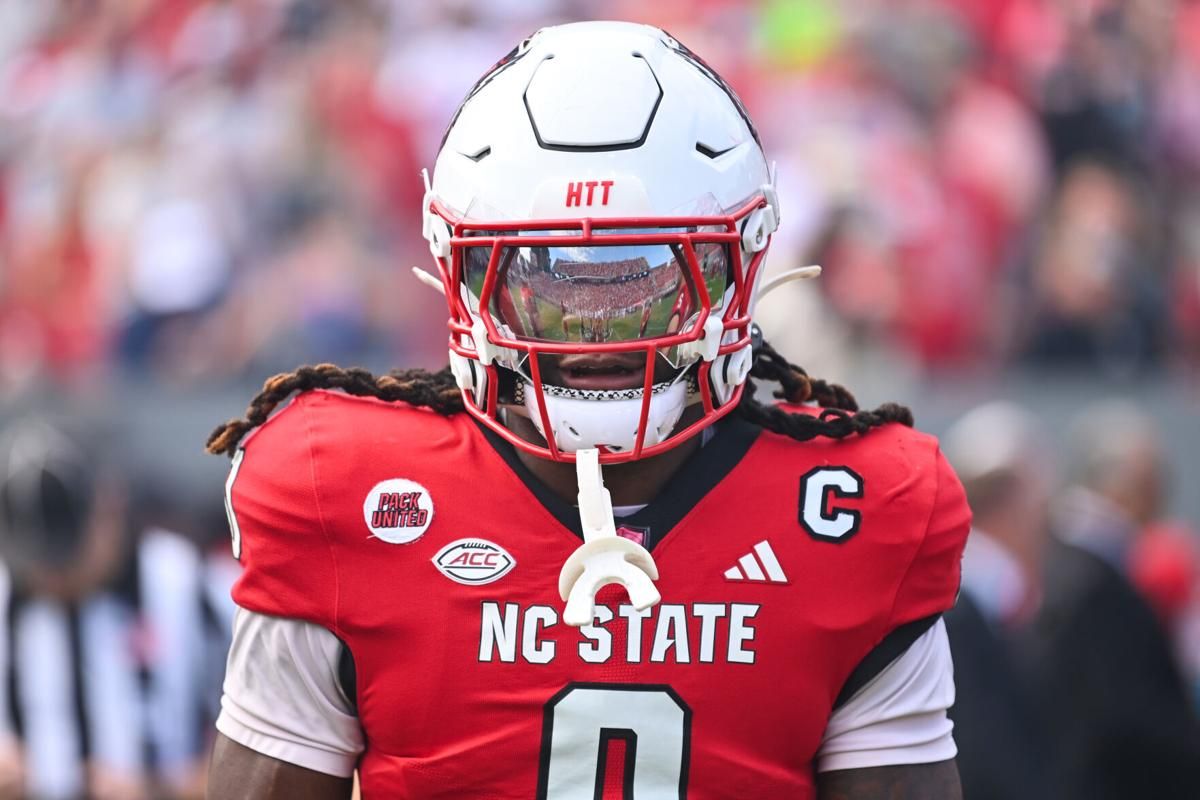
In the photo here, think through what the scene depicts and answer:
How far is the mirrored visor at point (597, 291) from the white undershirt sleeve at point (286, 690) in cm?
42

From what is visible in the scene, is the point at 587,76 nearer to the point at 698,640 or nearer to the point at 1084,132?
the point at 698,640

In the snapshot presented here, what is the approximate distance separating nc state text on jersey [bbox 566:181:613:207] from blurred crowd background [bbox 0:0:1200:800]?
2311mm

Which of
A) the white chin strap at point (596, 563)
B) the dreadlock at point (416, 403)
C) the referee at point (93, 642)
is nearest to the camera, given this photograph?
the white chin strap at point (596, 563)

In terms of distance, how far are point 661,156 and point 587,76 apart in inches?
5.2

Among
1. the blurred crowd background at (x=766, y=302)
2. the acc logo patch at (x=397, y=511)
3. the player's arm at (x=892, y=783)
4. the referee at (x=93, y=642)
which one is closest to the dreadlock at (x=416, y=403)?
the acc logo patch at (x=397, y=511)

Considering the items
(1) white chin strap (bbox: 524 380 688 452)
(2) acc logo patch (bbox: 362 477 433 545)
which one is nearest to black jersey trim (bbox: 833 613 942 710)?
(1) white chin strap (bbox: 524 380 688 452)

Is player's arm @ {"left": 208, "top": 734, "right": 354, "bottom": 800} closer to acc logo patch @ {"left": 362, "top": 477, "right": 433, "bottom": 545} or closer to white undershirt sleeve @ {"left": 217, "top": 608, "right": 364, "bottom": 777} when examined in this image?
white undershirt sleeve @ {"left": 217, "top": 608, "right": 364, "bottom": 777}

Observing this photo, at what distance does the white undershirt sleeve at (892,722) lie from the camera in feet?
6.89

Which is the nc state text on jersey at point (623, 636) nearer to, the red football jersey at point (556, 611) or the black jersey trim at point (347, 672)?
the red football jersey at point (556, 611)

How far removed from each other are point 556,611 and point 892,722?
41 centimetres

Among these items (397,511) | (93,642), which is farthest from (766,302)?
(397,511)

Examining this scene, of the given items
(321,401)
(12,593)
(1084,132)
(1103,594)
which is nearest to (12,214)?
(12,593)

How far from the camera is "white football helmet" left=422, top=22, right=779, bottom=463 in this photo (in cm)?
200

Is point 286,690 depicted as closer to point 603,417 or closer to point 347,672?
point 347,672
